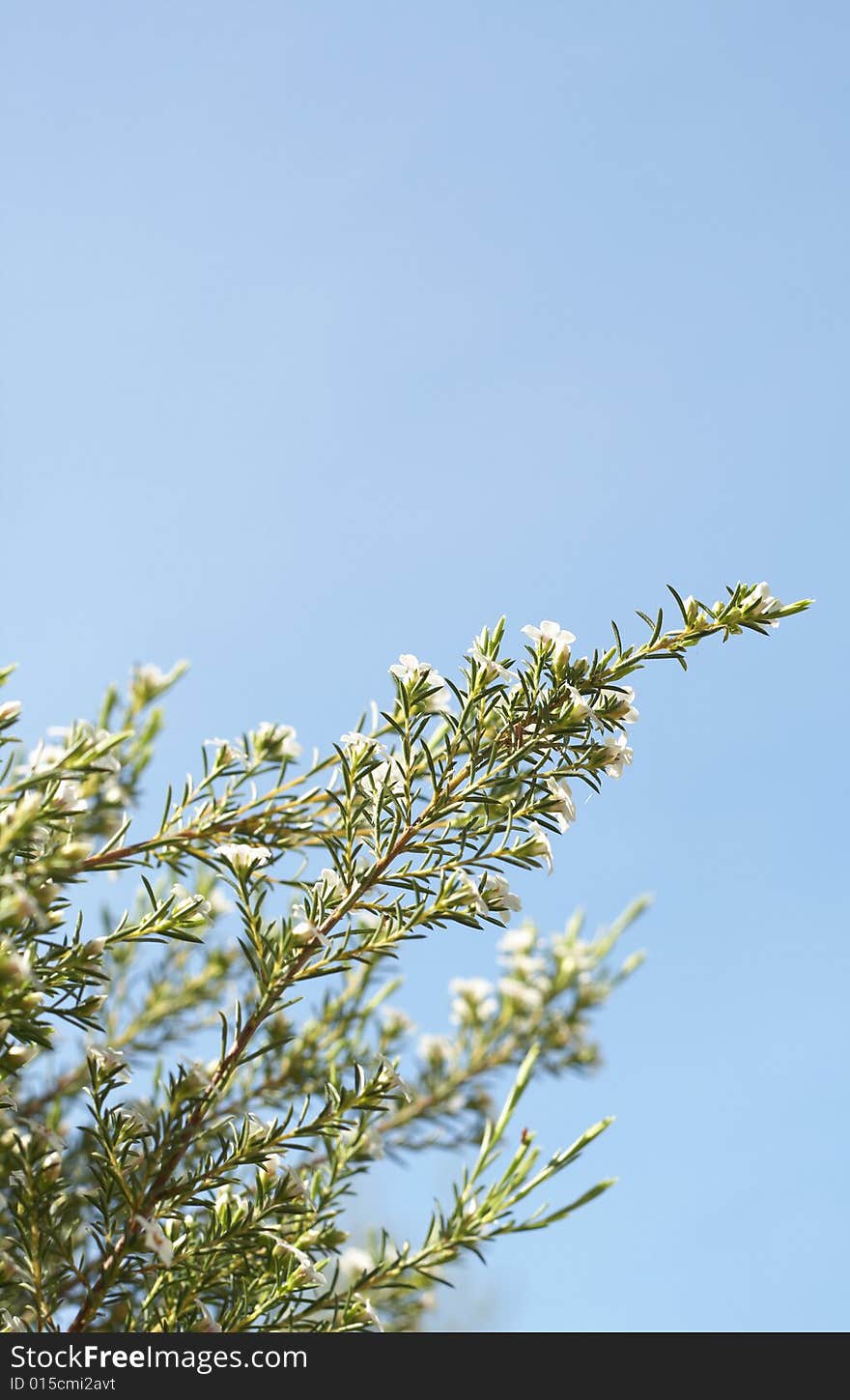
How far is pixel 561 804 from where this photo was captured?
275 cm

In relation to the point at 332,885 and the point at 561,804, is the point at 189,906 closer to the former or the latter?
the point at 332,885

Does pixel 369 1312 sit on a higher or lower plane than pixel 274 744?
lower

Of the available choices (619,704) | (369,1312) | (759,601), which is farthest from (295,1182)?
(759,601)

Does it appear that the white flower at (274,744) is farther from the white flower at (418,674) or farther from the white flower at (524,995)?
the white flower at (524,995)

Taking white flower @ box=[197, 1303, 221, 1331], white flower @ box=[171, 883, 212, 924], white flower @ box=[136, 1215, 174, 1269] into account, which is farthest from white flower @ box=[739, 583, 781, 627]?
white flower @ box=[197, 1303, 221, 1331]

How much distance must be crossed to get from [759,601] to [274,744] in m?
1.60

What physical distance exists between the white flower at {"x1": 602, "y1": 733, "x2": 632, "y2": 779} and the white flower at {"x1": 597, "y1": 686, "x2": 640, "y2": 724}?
5 cm

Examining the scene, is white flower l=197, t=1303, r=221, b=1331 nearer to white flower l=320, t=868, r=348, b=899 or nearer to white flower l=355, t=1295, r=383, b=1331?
white flower l=355, t=1295, r=383, b=1331

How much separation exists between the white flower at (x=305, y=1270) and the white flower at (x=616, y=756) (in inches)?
56.4

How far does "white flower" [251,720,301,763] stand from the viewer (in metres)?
3.46

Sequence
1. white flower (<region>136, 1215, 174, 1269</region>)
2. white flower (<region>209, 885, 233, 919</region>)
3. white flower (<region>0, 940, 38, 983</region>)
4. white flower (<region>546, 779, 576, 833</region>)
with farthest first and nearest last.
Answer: white flower (<region>209, 885, 233, 919</region>) → white flower (<region>546, 779, 576, 833</region>) → white flower (<region>136, 1215, 174, 1269</region>) → white flower (<region>0, 940, 38, 983</region>)

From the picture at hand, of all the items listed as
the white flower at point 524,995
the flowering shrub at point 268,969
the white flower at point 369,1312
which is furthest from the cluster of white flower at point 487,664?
the white flower at point 524,995
